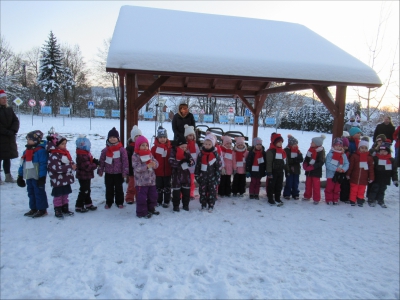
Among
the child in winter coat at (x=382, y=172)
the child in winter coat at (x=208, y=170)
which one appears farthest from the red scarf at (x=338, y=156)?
the child in winter coat at (x=208, y=170)

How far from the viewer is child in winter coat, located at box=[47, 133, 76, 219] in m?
4.54

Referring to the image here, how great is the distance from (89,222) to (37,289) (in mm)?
1763

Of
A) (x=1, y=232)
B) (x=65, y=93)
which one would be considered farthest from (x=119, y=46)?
(x=65, y=93)

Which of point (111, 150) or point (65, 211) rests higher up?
point (111, 150)

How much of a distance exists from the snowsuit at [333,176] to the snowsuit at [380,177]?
0.74 m

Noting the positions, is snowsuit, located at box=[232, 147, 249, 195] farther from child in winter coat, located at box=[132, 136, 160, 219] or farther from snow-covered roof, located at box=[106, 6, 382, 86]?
child in winter coat, located at box=[132, 136, 160, 219]

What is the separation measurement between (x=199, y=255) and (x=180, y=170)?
1.94 meters

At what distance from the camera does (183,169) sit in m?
5.21

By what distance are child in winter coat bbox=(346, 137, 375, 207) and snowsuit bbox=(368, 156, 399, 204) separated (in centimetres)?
18

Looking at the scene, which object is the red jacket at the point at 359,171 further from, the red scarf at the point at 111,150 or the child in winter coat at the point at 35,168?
the child in winter coat at the point at 35,168

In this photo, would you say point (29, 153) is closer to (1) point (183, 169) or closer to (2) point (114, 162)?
(2) point (114, 162)

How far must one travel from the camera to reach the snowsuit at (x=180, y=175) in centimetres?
513

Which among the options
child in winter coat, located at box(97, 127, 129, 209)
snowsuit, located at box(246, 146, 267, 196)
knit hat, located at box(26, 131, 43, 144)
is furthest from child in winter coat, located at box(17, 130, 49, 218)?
snowsuit, located at box(246, 146, 267, 196)

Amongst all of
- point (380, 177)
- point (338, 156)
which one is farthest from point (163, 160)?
point (380, 177)
